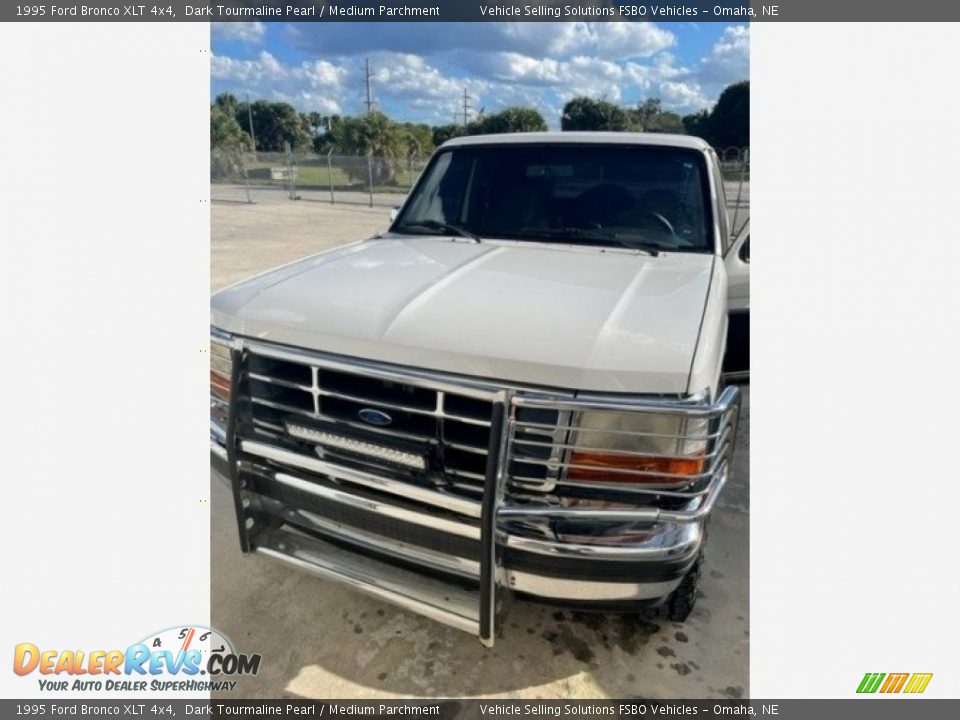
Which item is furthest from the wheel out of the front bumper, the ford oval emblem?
the ford oval emblem

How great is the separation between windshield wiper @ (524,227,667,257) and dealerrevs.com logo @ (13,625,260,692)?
2.48 meters

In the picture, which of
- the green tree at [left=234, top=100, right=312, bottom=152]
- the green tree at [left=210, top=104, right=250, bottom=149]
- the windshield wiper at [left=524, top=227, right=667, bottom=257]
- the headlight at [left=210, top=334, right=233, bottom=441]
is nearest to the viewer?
the headlight at [left=210, top=334, right=233, bottom=441]

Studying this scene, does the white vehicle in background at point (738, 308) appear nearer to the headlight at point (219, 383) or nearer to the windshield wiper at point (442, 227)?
the windshield wiper at point (442, 227)

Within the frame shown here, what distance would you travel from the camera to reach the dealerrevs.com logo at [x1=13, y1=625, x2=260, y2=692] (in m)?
2.21

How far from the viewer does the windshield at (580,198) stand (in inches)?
128

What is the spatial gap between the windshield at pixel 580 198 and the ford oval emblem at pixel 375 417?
5.11ft

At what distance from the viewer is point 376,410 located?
7.11 ft

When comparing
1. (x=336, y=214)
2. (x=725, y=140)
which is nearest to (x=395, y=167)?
(x=336, y=214)

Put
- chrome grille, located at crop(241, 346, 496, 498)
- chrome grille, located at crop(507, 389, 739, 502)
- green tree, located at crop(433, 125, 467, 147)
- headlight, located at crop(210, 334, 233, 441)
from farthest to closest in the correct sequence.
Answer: green tree, located at crop(433, 125, 467, 147)
headlight, located at crop(210, 334, 233, 441)
chrome grille, located at crop(241, 346, 496, 498)
chrome grille, located at crop(507, 389, 739, 502)

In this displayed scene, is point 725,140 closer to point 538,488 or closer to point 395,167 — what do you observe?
point 395,167

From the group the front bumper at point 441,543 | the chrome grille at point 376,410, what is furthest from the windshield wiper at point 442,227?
the front bumper at point 441,543
